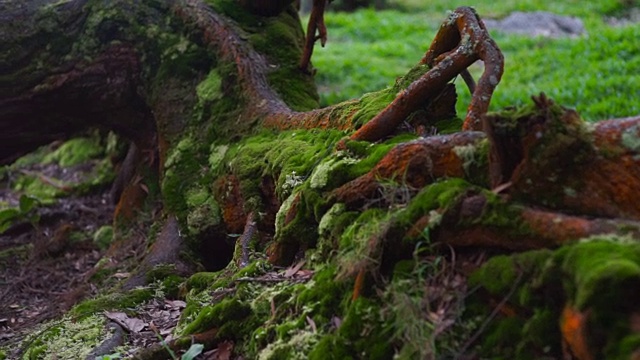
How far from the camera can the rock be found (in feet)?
54.1

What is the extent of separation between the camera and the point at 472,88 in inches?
161

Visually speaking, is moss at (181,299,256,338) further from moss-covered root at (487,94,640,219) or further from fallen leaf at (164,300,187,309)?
moss-covered root at (487,94,640,219)

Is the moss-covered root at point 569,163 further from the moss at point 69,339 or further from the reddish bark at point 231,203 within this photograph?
the moss at point 69,339

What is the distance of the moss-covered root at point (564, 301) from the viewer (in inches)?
81.3

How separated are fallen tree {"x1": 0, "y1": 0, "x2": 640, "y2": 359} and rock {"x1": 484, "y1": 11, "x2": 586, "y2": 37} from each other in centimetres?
1170

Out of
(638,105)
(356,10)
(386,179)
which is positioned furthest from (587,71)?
(356,10)

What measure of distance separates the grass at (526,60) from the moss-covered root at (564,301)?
6.50 m

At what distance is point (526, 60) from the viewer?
12578mm

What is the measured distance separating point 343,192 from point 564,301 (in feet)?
4.28

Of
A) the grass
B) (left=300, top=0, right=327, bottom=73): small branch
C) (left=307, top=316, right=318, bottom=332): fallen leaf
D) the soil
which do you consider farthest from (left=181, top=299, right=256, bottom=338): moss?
the grass

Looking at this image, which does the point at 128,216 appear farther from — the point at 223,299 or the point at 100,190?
the point at 223,299

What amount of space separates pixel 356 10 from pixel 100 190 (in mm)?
15538

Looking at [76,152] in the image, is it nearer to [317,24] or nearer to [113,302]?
[317,24]

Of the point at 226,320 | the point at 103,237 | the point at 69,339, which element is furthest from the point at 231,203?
the point at 103,237
